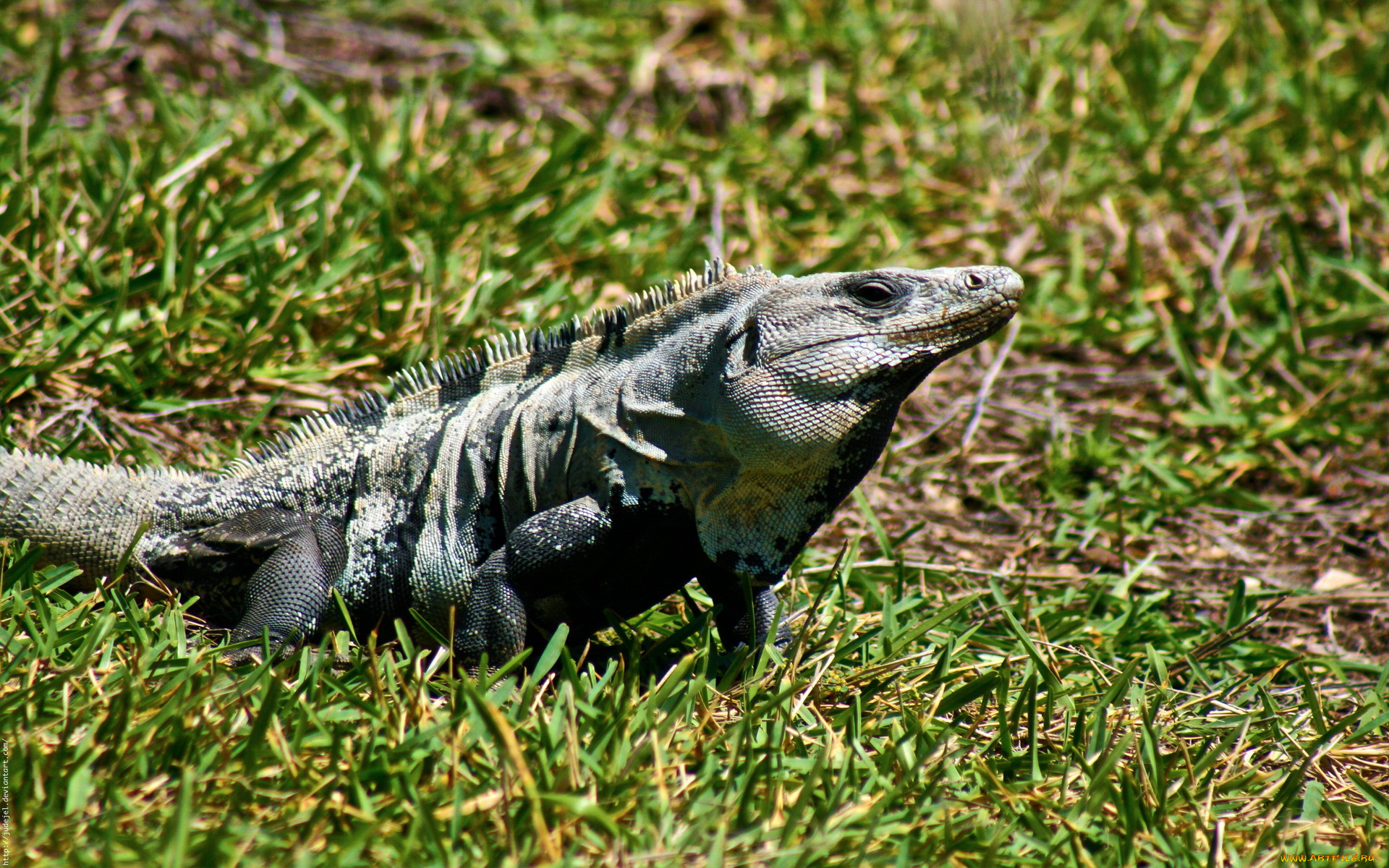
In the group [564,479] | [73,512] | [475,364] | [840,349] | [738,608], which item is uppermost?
[840,349]

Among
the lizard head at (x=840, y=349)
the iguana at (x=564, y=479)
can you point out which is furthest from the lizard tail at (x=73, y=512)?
the lizard head at (x=840, y=349)

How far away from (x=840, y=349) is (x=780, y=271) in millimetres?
2528

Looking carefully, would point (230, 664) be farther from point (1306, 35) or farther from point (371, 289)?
point (1306, 35)

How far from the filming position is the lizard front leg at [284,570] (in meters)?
2.81

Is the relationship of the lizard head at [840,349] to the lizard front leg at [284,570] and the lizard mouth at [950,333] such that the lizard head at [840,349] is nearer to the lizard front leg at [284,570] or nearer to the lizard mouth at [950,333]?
the lizard mouth at [950,333]

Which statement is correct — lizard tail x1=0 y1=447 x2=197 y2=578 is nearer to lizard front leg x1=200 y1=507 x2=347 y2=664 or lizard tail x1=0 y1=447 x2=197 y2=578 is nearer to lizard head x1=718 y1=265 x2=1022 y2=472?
lizard front leg x1=200 y1=507 x2=347 y2=664

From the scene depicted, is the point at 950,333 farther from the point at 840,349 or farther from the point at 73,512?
the point at 73,512

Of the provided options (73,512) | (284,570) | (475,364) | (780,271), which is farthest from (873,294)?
(780,271)

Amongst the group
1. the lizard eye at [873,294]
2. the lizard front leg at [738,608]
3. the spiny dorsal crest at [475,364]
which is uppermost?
the lizard eye at [873,294]

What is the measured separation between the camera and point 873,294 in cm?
280

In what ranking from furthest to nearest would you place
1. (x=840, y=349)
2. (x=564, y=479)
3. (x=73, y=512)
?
(x=73, y=512), (x=564, y=479), (x=840, y=349)

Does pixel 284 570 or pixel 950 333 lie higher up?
pixel 950 333

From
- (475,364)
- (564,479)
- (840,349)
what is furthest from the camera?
(475,364)

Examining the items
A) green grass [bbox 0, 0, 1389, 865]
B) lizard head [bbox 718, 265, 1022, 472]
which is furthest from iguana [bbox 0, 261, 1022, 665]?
green grass [bbox 0, 0, 1389, 865]
